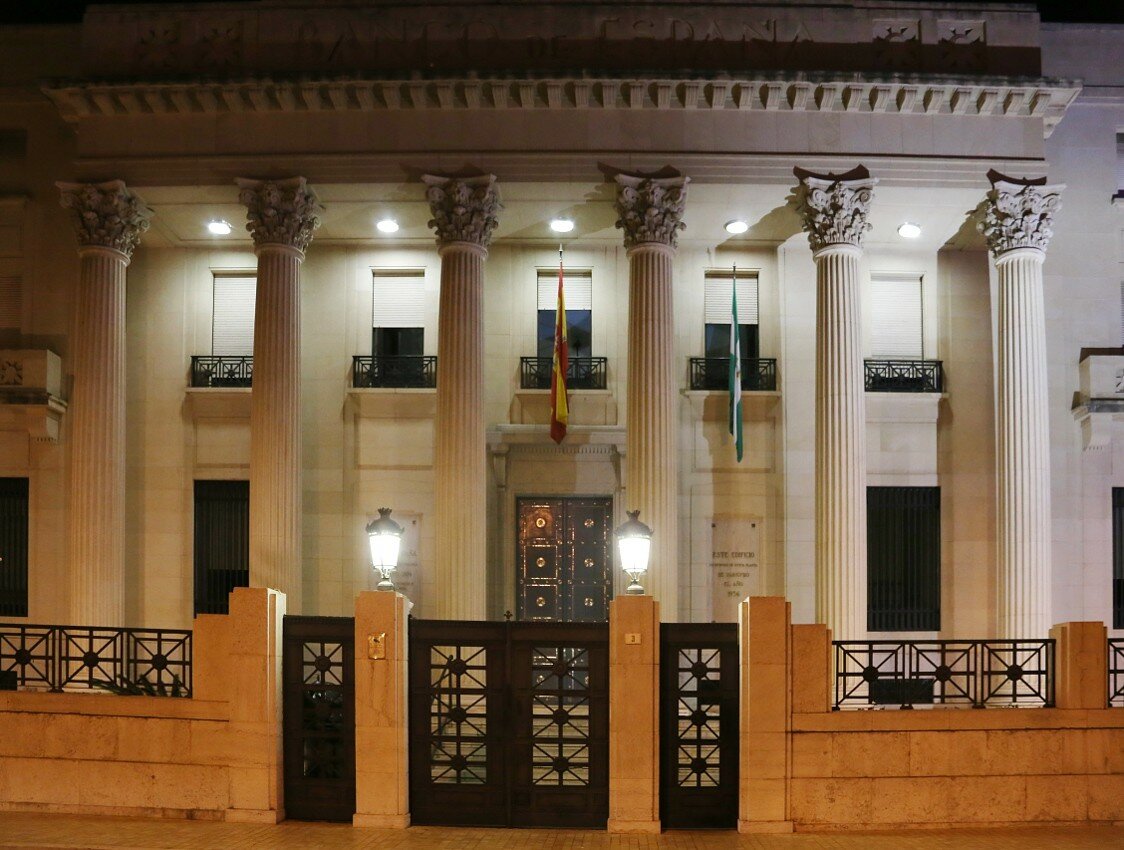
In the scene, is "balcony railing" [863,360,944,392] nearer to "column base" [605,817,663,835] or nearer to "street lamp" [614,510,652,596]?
"street lamp" [614,510,652,596]

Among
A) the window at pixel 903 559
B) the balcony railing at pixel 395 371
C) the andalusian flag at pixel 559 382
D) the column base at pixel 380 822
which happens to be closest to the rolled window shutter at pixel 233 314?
the balcony railing at pixel 395 371

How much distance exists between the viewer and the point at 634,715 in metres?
13.2

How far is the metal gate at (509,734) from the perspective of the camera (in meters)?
13.4

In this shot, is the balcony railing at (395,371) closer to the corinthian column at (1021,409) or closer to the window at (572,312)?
the window at (572,312)

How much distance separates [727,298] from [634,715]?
1304cm

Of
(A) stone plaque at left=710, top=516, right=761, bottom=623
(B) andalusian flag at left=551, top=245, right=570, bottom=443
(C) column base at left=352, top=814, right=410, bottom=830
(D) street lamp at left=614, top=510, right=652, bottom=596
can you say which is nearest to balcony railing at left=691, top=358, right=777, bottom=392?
(A) stone plaque at left=710, top=516, right=761, bottom=623

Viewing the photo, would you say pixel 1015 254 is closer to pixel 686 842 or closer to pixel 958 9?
pixel 958 9

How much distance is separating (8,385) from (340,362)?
22.7ft

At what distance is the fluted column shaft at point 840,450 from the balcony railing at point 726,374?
3.01 m

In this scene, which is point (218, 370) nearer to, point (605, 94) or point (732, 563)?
point (605, 94)

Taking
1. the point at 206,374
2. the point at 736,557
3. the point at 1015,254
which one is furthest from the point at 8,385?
the point at 1015,254

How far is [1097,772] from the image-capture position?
13.3 meters

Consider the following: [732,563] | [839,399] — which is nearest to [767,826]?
[839,399]

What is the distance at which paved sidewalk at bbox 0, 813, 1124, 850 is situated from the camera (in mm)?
12328
